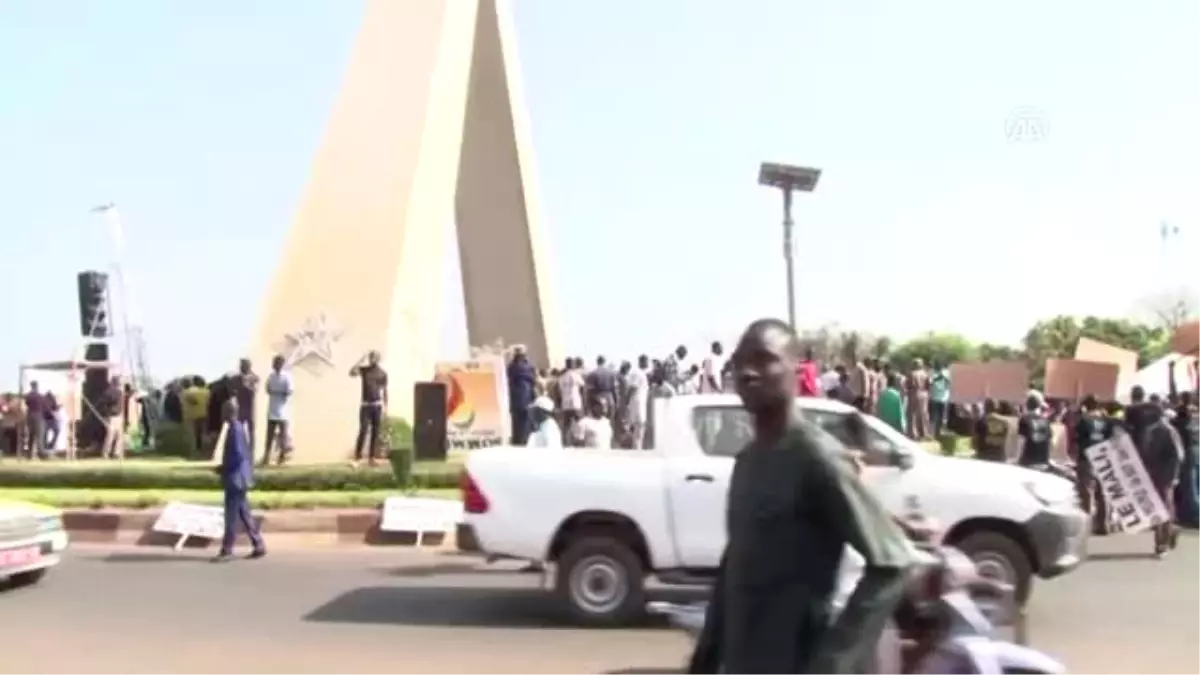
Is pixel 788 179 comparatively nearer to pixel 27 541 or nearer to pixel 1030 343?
pixel 27 541

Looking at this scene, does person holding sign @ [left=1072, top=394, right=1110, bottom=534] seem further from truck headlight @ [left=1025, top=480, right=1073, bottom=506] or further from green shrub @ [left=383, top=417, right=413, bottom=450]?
green shrub @ [left=383, top=417, right=413, bottom=450]

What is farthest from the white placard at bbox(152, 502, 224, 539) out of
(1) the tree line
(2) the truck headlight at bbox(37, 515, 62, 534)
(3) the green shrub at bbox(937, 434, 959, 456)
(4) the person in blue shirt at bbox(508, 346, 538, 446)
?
(1) the tree line

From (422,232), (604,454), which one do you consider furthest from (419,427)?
(604,454)

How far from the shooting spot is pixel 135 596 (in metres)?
12.5

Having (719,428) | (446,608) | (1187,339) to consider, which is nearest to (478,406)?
(446,608)

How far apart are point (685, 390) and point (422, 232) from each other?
5257 mm

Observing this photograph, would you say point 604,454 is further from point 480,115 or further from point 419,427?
point 480,115

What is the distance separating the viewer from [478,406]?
2302cm

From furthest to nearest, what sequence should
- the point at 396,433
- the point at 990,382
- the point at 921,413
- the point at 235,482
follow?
the point at 921,413 → the point at 990,382 → the point at 396,433 → the point at 235,482

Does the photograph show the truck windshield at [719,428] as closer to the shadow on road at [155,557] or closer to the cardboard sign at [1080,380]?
the shadow on road at [155,557]

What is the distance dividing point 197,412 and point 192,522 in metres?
9.93

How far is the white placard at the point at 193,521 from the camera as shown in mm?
16453

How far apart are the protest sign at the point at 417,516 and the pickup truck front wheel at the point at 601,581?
18.6 feet

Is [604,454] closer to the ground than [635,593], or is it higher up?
higher up
